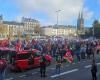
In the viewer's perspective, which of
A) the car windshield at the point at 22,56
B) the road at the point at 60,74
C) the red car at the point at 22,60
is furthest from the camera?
the car windshield at the point at 22,56

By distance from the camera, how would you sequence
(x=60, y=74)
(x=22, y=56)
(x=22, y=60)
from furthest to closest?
(x=22, y=56) < (x=22, y=60) < (x=60, y=74)

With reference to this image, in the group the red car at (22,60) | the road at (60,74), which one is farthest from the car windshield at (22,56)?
the road at (60,74)

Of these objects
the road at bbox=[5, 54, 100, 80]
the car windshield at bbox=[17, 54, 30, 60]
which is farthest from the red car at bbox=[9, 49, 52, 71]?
the road at bbox=[5, 54, 100, 80]

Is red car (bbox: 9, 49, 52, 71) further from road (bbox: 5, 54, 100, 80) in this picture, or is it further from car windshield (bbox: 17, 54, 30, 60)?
road (bbox: 5, 54, 100, 80)

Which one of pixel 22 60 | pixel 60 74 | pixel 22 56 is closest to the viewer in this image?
pixel 60 74

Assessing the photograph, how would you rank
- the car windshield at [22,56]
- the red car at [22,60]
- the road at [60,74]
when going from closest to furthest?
the road at [60,74] → the red car at [22,60] → the car windshield at [22,56]

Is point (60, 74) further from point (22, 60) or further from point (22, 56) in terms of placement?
point (22, 56)

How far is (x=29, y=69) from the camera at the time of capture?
26.6m

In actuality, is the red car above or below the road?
above

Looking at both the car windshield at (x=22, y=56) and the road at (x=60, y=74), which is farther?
the car windshield at (x=22, y=56)

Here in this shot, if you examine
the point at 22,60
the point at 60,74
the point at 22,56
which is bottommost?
the point at 60,74

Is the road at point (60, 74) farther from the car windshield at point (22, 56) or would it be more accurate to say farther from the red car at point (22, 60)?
the car windshield at point (22, 56)

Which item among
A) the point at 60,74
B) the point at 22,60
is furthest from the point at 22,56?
the point at 60,74

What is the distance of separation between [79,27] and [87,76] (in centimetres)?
16192
